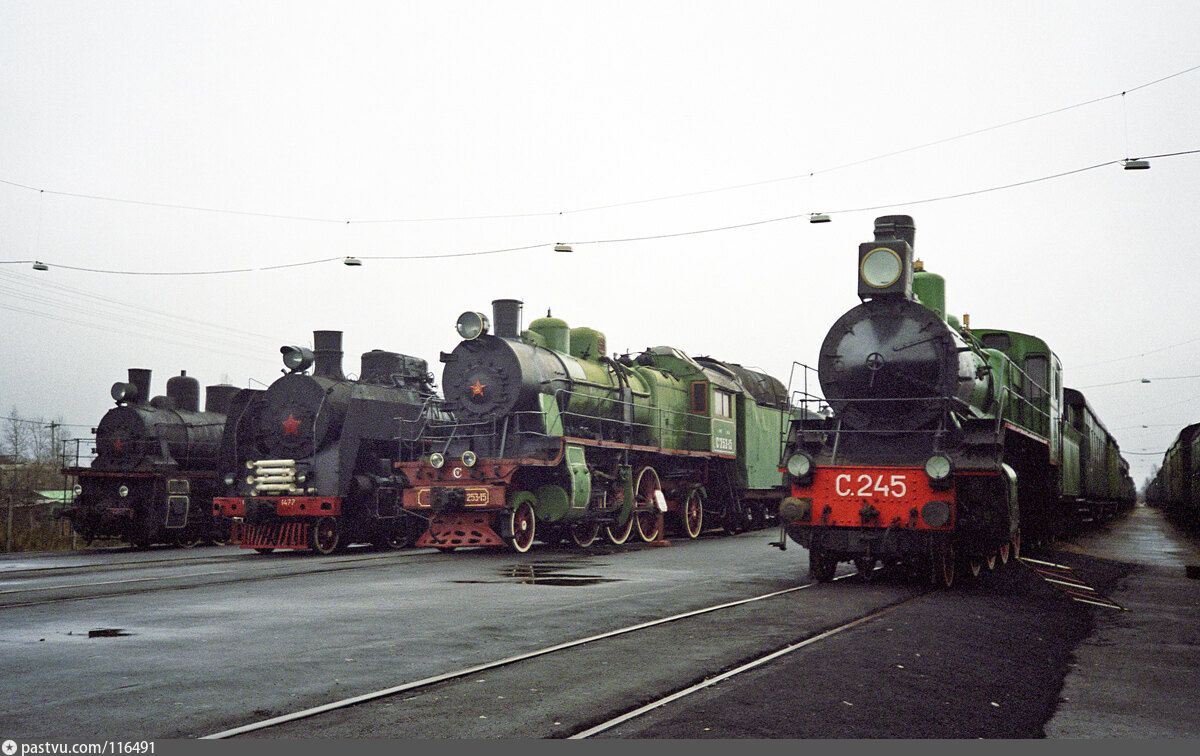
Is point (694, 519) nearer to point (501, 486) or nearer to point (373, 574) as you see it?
point (501, 486)

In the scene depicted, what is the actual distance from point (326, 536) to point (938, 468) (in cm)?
1180

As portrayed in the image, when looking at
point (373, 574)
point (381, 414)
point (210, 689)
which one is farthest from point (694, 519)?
point (210, 689)

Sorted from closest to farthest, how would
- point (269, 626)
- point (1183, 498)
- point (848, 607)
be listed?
point (269, 626) < point (848, 607) < point (1183, 498)

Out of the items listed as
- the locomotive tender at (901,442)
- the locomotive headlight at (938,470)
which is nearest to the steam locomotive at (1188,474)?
the locomotive tender at (901,442)

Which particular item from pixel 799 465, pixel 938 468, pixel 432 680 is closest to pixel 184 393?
pixel 799 465

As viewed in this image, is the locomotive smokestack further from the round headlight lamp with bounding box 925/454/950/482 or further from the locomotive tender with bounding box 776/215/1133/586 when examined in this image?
the round headlight lamp with bounding box 925/454/950/482

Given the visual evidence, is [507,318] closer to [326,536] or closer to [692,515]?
[326,536]

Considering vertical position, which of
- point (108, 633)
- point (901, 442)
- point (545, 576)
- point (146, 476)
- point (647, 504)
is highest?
point (901, 442)

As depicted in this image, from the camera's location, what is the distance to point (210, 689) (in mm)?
5738

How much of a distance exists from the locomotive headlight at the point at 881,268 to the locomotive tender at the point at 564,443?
6439mm

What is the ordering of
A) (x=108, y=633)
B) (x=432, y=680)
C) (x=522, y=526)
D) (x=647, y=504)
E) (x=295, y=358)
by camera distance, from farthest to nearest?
1. (x=647, y=504)
2. (x=295, y=358)
3. (x=522, y=526)
4. (x=108, y=633)
5. (x=432, y=680)

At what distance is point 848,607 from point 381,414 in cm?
1215

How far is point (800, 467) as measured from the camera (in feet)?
38.4

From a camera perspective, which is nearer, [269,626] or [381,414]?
[269,626]
